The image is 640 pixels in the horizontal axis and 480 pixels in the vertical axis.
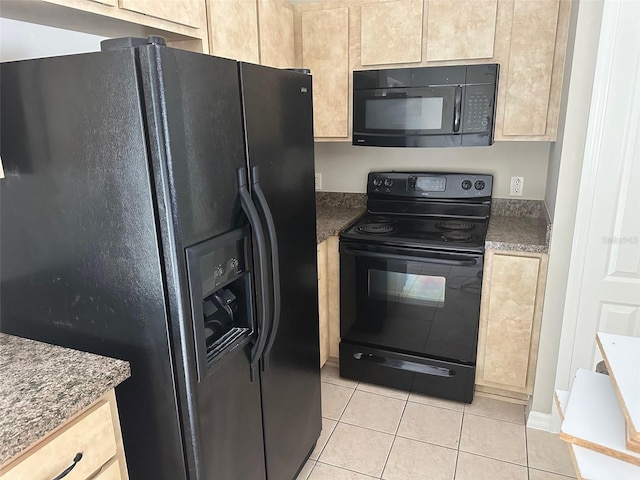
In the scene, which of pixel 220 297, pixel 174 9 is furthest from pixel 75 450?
pixel 174 9

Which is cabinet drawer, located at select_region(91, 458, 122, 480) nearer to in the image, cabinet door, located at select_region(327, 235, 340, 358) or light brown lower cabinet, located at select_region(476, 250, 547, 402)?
cabinet door, located at select_region(327, 235, 340, 358)

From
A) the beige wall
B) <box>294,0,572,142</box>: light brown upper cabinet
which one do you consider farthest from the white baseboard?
<box>294,0,572,142</box>: light brown upper cabinet

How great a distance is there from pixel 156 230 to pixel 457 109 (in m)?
1.71

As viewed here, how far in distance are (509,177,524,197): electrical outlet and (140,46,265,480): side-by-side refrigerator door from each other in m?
1.87


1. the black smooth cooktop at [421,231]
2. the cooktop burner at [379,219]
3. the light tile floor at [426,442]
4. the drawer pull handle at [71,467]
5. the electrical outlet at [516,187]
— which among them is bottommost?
the light tile floor at [426,442]

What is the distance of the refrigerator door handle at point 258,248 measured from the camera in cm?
126

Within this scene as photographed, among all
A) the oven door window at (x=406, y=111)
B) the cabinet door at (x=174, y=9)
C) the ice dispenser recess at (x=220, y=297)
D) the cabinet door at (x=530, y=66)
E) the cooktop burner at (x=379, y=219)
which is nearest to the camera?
the ice dispenser recess at (x=220, y=297)

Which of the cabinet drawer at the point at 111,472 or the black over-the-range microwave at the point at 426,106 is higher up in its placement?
the black over-the-range microwave at the point at 426,106

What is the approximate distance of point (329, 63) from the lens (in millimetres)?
2484

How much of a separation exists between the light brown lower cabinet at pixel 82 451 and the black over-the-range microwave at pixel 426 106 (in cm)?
186

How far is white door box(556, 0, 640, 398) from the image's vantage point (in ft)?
5.39

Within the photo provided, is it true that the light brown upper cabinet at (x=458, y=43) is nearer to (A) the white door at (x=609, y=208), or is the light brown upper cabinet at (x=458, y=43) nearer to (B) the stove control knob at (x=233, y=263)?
(A) the white door at (x=609, y=208)

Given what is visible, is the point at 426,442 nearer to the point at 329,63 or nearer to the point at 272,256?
the point at 272,256

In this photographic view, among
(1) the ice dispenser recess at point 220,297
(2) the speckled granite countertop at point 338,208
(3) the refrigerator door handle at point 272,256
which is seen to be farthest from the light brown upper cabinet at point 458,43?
(1) the ice dispenser recess at point 220,297
